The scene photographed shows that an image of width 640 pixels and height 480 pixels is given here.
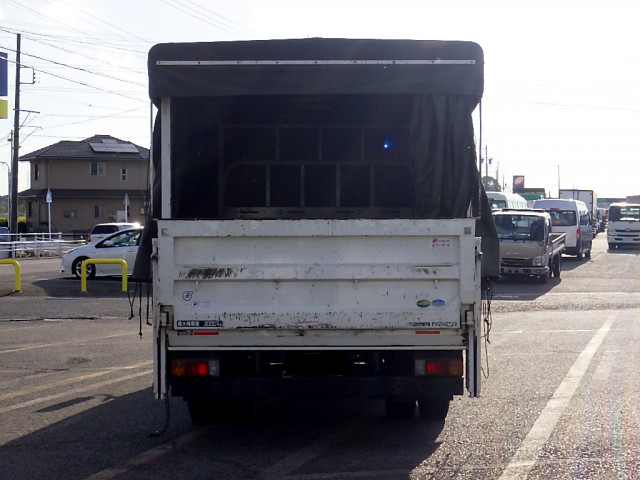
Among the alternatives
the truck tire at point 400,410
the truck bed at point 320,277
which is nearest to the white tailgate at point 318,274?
the truck bed at point 320,277

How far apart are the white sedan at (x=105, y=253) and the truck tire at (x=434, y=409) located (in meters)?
17.2

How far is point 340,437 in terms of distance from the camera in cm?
699

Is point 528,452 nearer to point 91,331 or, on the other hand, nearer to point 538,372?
point 538,372

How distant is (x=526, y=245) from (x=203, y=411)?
17.8 metres

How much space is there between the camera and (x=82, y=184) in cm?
6112

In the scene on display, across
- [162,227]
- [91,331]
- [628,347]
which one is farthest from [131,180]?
[162,227]

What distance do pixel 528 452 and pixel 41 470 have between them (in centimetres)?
352

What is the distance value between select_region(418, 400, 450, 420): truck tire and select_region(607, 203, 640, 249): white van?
40.3 m

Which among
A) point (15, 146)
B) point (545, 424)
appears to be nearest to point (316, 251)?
point (545, 424)

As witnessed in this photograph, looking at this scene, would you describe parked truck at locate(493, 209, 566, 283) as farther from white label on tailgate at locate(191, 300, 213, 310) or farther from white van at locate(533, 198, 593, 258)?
white label on tailgate at locate(191, 300, 213, 310)

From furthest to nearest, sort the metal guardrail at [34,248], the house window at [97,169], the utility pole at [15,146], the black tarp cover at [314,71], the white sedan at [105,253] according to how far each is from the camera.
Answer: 1. the house window at [97,169]
2. the utility pole at [15,146]
3. the metal guardrail at [34,248]
4. the white sedan at [105,253]
5. the black tarp cover at [314,71]

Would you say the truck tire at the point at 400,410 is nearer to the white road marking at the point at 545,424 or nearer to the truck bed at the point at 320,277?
the white road marking at the point at 545,424

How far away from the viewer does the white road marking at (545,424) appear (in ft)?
19.8

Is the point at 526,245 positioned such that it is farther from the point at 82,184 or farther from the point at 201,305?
the point at 82,184
